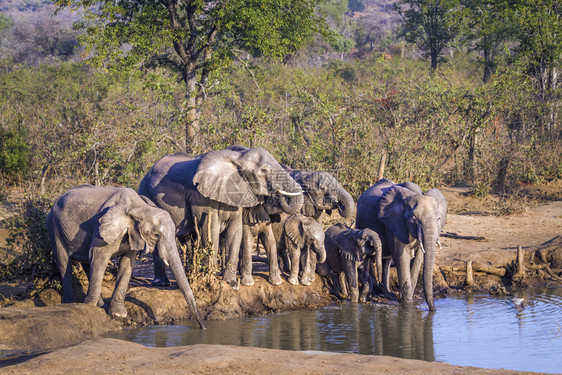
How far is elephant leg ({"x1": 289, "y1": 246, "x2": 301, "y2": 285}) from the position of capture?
11.1 m

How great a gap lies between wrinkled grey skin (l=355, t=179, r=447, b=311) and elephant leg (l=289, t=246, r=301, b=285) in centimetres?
139

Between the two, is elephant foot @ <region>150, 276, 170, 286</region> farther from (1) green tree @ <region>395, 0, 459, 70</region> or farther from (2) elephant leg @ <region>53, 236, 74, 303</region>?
(1) green tree @ <region>395, 0, 459, 70</region>

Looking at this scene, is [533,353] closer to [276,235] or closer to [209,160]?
[276,235]

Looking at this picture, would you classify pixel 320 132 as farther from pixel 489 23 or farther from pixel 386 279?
pixel 489 23

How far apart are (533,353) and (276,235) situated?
4.28 meters

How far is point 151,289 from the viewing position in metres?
10.4

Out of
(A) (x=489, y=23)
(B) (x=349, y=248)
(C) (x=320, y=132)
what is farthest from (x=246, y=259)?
(A) (x=489, y=23)

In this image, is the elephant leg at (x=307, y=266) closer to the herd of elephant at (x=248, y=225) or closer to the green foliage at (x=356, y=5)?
the herd of elephant at (x=248, y=225)

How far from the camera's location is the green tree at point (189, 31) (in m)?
19.5

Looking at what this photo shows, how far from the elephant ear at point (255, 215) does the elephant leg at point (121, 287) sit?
1.94 meters

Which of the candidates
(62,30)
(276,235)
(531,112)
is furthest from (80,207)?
(62,30)

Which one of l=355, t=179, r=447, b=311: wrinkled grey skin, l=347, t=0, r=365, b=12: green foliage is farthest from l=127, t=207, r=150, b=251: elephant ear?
l=347, t=0, r=365, b=12: green foliage

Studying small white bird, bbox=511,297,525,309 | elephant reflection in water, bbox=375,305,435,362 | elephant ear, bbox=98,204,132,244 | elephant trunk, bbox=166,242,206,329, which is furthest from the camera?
small white bird, bbox=511,297,525,309

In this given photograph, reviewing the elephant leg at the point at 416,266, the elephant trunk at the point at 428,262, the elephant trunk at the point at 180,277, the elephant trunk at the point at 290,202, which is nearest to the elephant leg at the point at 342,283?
the elephant leg at the point at 416,266
